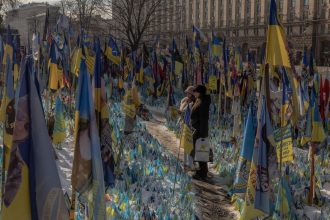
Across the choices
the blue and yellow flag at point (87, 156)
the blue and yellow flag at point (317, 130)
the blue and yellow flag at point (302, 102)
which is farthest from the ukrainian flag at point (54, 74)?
the blue and yellow flag at point (87, 156)

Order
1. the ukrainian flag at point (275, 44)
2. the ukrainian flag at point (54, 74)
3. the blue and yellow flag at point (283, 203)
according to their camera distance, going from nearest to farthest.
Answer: the ukrainian flag at point (275, 44), the blue and yellow flag at point (283, 203), the ukrainian flag at point (54, 74)

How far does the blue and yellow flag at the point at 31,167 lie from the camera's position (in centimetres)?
318

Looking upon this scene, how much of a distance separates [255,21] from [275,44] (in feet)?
161

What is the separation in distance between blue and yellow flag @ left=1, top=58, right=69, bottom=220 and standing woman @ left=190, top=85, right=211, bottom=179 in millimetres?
4197

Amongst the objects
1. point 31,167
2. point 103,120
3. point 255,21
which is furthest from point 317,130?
point 255,21

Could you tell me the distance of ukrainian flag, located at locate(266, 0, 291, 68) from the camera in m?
4.96

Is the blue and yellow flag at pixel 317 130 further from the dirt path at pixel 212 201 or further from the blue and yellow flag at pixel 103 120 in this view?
the blue and yellow flag at pixel 103 120

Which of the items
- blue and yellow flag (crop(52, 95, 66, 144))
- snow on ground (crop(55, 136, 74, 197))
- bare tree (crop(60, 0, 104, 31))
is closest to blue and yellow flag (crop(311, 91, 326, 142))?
snow on ground (crop(55, 136, 74, 197))

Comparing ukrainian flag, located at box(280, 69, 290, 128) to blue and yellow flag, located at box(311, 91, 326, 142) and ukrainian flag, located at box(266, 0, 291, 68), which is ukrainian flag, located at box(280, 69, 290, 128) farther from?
ukrainian flag, located at box(266, 0, 291, 68)

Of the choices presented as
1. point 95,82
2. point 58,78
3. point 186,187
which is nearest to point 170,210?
point 186,187

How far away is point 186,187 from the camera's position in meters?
6.33

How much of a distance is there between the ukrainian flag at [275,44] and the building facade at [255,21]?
27370mm

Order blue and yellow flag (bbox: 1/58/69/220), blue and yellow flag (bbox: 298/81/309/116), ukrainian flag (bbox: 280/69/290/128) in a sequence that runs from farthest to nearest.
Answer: blue and yellow flag (bbox: 298/81/309/116), ukrainian flag (bbox: 280/69/290/128), blue and yellow flag (bbox: 1/58/69/220)

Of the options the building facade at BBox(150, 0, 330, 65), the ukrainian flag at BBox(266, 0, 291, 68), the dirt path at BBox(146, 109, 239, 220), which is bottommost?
the dirt path at BBox(146, 109, 239, 220)
